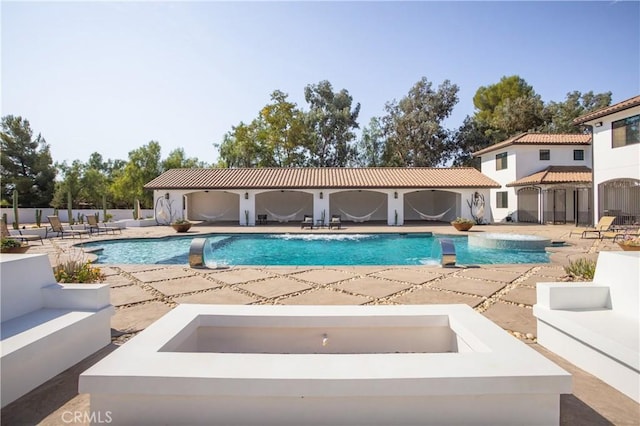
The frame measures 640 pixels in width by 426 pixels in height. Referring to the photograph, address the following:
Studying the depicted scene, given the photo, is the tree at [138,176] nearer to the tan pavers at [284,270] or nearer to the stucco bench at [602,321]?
the tan pavers at [284,270]

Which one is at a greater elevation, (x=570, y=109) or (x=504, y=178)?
(x=570, y=109)

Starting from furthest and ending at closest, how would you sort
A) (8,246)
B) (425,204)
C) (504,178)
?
1. (425,204)
2. (504,178)
3. (8,246)

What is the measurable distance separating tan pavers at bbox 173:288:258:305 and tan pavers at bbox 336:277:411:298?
1.71 metres

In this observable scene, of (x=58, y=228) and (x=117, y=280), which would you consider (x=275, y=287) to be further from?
(x=58, y=228)

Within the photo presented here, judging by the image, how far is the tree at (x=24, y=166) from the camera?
2906 centimetres

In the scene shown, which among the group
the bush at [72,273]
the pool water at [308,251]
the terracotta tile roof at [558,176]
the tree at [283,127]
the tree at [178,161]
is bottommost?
the pool water at [308,251]

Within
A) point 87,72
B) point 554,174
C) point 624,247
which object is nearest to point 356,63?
point 87,72

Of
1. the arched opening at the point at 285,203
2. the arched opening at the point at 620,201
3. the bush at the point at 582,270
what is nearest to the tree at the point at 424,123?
the arched opening at the point at 285,203

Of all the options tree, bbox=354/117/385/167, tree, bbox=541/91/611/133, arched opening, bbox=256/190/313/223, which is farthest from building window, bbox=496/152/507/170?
arched opening, bbox=256/190/313/223

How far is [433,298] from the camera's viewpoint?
505cm

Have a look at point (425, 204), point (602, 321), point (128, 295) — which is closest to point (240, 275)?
point (128, 295)

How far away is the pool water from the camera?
381 inches

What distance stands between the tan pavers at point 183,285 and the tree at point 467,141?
31.3 m

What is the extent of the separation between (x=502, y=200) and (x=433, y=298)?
21.4 meters
